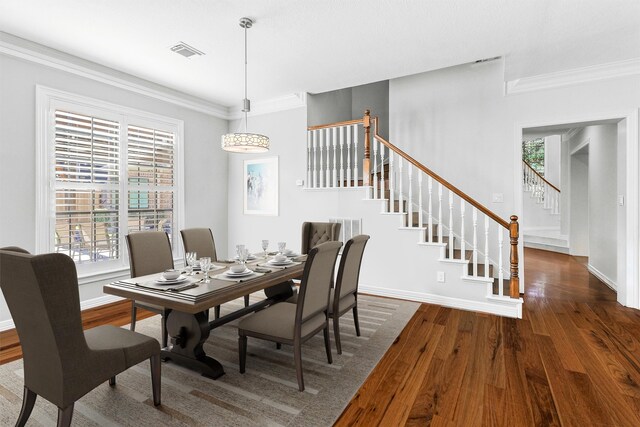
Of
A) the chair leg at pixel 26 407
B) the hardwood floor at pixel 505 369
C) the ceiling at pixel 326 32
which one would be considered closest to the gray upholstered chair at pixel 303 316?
the hardwood floor at pixel 505 369

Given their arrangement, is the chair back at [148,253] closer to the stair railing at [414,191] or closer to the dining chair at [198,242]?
the dining chair at [198,242]

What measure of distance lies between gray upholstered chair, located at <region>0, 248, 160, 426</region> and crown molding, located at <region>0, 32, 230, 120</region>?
2978mm

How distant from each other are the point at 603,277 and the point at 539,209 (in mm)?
3953

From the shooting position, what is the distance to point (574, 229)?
23.6 ft

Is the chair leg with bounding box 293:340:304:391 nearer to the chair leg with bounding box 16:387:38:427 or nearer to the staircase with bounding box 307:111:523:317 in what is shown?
the chair leg with bounding box 16:387:38:427

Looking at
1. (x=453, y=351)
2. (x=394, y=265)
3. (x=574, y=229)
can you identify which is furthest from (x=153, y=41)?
(x=574, y=229)

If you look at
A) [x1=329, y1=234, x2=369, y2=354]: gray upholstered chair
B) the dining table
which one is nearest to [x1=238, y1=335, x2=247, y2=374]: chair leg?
the dining table

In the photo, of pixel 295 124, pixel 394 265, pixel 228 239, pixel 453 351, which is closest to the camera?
pixel 453 351

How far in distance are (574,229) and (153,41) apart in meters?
8.58

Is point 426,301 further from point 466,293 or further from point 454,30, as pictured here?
point 454,30

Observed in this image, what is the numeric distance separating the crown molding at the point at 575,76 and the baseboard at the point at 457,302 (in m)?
2.75

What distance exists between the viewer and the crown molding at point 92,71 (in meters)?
3.32

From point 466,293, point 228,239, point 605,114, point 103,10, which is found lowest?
point 466,293

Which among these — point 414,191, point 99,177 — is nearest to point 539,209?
point 414,191
